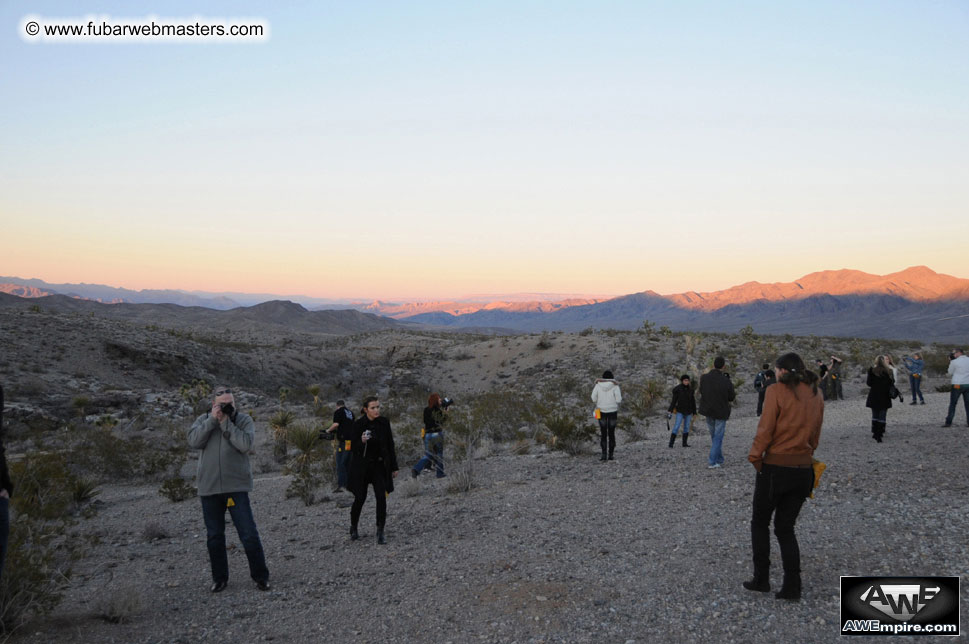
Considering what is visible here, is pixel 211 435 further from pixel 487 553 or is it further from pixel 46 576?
pixel 487 553

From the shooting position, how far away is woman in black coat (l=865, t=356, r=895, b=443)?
12.0 meters

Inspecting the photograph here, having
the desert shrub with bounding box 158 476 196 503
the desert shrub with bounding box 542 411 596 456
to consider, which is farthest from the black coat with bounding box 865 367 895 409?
the desert shrub with bounding box 158 476 196 503

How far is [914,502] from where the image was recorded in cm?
722

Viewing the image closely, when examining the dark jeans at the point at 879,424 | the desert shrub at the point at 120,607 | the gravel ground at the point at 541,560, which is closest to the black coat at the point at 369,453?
the gravel ground at the point at 541,560

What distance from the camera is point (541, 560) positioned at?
6363 millimetres

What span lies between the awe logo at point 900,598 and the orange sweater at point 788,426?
114 centimetres

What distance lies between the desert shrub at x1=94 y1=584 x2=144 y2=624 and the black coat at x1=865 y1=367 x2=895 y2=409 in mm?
12467

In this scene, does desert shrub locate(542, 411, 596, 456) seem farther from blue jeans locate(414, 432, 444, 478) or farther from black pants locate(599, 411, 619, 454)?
blue jeans locate(414, 432, 444, 478)

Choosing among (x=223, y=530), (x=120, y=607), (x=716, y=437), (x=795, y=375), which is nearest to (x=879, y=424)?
(x=716, y=437)

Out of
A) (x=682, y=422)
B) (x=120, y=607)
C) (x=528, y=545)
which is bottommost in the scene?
(x=528, y=545)

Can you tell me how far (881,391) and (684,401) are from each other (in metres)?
3.87

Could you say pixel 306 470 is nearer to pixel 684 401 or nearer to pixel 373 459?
pixel 373 459

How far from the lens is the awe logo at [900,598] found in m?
4.60

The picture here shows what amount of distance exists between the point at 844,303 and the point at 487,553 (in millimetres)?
182890
